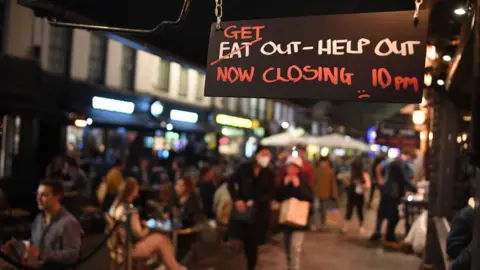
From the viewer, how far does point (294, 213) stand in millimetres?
7699

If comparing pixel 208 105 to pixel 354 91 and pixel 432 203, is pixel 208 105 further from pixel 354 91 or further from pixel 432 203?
pixel 354 91

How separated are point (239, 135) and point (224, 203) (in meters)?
22.3

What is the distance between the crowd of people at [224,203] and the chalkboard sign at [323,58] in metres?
2.17

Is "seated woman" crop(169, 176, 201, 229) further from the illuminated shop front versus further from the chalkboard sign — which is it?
the illuminated shop front

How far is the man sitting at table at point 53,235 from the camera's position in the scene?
448cm

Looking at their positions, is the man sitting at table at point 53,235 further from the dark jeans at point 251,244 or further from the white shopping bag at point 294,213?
the white shopping bag at point 294,213

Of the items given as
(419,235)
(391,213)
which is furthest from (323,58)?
(391,213)

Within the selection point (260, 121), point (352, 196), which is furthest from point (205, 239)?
point (260, 121)

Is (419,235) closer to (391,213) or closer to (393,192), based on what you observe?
(391,213)

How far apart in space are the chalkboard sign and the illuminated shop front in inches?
894

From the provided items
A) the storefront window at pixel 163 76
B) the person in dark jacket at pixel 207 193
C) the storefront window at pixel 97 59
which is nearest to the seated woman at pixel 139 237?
the person in dark jacket at pixel 207 193

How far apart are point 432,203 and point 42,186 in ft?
19.3

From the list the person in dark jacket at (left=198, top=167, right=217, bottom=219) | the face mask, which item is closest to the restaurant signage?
the person in dark jacket at (left=198, top=167, right=217, bottom=219)

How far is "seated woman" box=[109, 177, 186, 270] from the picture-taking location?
→ 21.6ft
